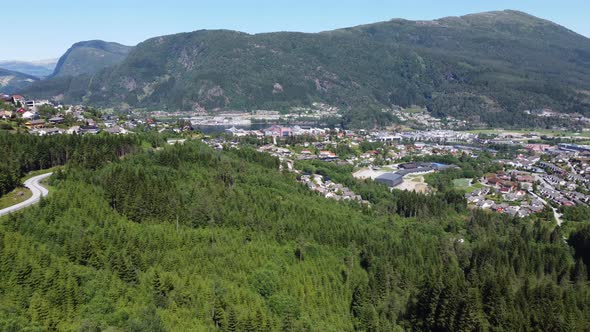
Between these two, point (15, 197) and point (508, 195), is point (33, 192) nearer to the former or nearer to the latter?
point (15, 197)

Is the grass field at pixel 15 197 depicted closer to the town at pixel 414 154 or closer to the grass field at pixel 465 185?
the town at pixel 414 154

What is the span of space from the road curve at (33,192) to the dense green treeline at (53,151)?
1.08 m

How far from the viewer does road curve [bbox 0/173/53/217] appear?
30823 millimetres

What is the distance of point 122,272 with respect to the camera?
26547mm

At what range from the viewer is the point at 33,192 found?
35094mm

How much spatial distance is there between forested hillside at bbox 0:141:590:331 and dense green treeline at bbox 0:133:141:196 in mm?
1795

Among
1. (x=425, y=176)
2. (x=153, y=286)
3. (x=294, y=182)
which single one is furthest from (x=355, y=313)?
(x=425, y=176)

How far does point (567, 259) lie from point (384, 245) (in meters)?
17.5

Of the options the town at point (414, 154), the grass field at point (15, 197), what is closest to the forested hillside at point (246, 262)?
the grass field at point (15, 197)

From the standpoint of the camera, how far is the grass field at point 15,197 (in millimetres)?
32456

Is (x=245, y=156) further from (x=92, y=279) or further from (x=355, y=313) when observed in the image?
(x=92, y=279)

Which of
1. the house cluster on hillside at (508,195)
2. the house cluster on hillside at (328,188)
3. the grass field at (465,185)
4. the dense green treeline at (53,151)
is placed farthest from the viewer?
the grass field at (465,185)

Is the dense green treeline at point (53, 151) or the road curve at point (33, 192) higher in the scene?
the dense green treeline at point (53, 151)

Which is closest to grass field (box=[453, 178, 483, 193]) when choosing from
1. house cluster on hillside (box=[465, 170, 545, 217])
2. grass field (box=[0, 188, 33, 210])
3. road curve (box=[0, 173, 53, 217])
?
house cluster on hillside (box=[465, 170, 545, 217])
